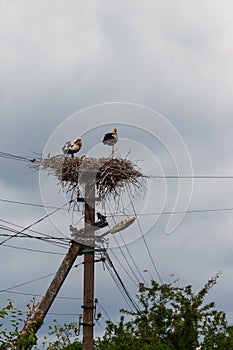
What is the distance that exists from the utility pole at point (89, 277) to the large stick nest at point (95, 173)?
20cm

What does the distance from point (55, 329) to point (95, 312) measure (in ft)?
50.2

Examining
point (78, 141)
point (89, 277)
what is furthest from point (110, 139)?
point (89, 277)

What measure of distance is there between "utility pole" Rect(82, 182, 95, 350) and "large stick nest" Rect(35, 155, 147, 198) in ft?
0.65

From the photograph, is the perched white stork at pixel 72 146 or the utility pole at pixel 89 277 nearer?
the utility pole at pixel 89 277

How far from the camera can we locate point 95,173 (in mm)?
16750

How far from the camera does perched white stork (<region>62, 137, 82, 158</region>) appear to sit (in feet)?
56.6

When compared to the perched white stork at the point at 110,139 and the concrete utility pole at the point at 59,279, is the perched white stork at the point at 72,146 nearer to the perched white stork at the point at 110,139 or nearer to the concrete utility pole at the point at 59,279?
the perched white stork at the point at 110,139

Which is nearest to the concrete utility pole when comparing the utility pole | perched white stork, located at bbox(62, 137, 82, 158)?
the utility pole

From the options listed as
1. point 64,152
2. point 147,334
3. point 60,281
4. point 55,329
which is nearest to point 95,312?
point 60,281

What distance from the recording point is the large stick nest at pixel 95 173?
16.8m

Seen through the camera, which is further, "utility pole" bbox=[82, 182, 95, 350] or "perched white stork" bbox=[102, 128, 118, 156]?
"perched white stork" bbox=[102, 128, 118, 156]

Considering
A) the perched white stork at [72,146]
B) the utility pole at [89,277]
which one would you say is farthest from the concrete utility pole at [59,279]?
the perched white stork at [72,146]

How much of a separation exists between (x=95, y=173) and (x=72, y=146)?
955mm

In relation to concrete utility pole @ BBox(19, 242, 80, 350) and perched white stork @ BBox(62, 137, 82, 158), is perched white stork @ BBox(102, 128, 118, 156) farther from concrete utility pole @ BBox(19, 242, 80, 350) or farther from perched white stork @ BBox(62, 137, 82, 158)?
concrete utility pole @ BBox(19, 242, 80, 350)
